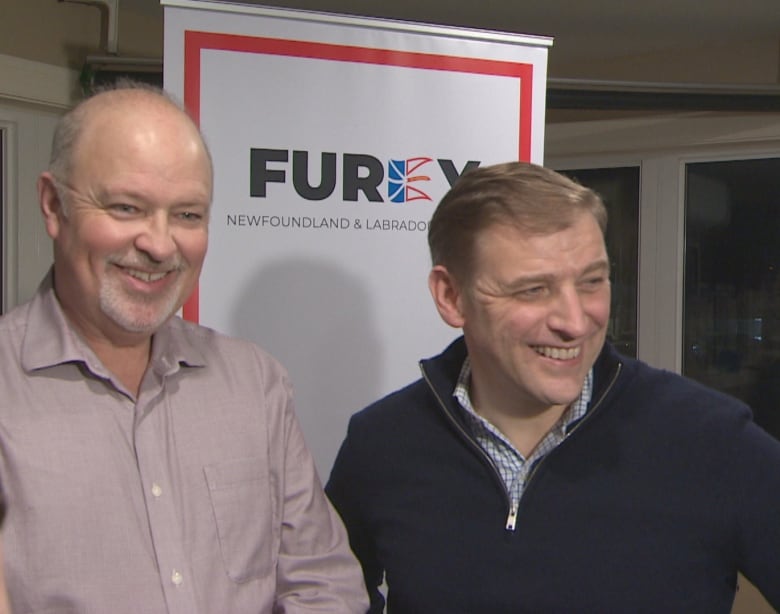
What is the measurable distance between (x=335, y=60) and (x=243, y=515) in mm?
1349

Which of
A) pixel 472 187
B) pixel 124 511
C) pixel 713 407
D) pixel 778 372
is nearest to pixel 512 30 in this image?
pixel 778 372

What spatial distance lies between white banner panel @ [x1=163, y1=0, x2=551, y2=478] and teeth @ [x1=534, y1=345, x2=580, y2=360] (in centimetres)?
102

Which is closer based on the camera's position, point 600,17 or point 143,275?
point 143,275

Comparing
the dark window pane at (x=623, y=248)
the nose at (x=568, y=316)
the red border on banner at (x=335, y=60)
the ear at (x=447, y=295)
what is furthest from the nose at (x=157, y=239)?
the dark window pane at (x=623, y=248)

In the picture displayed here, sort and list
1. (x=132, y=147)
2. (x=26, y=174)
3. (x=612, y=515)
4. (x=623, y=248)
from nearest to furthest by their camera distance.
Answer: (x=132, y=147) < (x=612, y=515) < (x=26, y=174) < (x=623, y=248)

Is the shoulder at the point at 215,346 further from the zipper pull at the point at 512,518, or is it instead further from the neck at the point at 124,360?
the zipper pull at the point at 512,518

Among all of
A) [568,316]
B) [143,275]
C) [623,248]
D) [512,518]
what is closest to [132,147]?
[143,275]

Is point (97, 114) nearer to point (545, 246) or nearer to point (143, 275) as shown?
point (143, 275)

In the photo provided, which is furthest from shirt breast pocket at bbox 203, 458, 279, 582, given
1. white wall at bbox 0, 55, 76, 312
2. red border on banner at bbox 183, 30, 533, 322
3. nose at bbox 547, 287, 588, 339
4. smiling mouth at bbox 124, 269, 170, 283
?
white wall at bbox 0, 55, 76, 312

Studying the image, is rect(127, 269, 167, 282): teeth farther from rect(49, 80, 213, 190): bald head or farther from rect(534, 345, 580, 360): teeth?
rect(534, 345, 580, 360): teeth

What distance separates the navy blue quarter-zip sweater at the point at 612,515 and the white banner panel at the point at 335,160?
2.92 ft

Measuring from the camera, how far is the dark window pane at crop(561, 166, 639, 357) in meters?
3.85

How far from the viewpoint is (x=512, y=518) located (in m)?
1.25

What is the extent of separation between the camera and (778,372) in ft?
11.8
